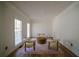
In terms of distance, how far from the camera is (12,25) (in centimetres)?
301

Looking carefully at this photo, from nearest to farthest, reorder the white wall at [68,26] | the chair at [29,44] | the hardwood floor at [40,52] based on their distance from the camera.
Result: 1. the hardwood floor at [40,52]
2. the chair at [29,44]
3. the white wall at [68,26]

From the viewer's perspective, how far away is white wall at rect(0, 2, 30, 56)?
9.30 feet

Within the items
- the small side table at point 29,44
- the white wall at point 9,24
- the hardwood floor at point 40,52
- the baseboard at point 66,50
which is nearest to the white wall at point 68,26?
the baseboard at point 66,50

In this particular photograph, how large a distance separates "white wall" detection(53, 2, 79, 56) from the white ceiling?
0.60 feet

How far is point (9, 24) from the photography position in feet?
9.87

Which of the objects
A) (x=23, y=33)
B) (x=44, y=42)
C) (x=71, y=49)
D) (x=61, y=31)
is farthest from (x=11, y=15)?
(x=71, y=49)

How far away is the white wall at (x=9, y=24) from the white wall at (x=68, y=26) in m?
0.92

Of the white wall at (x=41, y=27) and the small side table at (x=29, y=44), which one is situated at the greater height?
the white wall at (x=41, y=27)

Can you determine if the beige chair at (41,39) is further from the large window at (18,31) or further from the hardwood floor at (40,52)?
the large window at (18,31)

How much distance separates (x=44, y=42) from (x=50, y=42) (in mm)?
169

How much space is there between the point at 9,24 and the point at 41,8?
0.99 m

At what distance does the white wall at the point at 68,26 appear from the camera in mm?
3121

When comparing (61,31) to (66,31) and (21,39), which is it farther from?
(21,39)

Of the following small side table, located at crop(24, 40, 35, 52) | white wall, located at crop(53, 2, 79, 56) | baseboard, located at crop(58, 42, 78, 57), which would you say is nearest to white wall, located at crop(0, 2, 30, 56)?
small side table, located at crop(24, 40, 35, 52)
